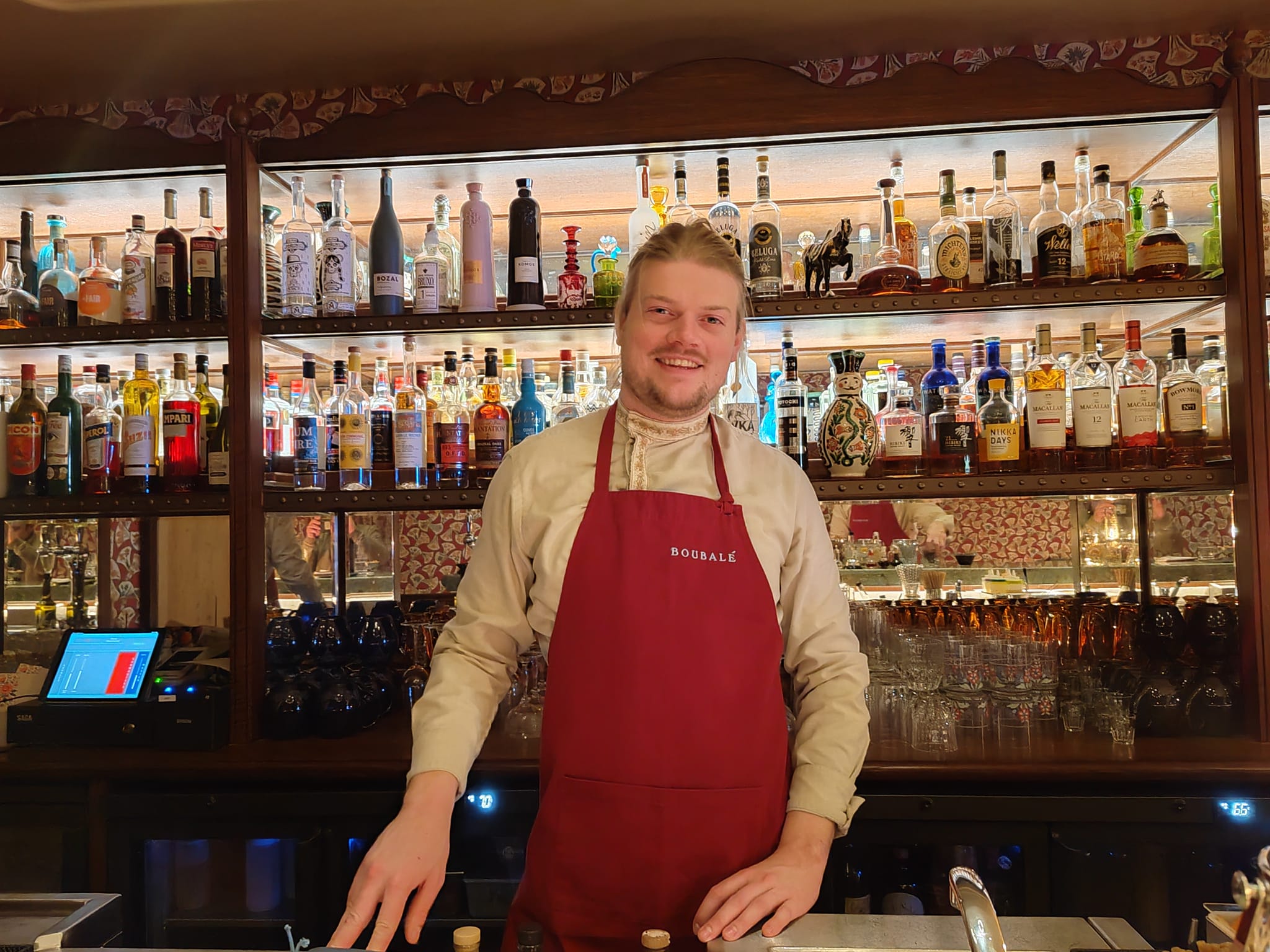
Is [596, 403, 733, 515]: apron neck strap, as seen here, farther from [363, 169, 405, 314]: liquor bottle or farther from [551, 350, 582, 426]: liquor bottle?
[363, 169, 405, 314]: liquor bottle

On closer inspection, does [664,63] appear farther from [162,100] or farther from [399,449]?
[162,100]

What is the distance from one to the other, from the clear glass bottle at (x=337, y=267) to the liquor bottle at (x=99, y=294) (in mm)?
625

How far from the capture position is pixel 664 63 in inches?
101

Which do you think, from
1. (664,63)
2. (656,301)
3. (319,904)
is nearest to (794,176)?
(664,63)

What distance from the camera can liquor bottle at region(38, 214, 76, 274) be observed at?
8.75 feet

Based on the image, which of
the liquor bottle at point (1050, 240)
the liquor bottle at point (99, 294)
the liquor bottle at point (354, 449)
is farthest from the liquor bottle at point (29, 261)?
the liquor bottle at point (1050, 240)

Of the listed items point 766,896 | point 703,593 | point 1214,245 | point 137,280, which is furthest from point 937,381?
point 137,280

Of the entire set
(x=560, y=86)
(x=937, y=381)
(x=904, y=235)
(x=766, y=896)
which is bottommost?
(x=766, y=896)

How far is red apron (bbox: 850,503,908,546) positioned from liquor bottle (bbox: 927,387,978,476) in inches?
19.6

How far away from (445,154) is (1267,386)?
84.1 inches

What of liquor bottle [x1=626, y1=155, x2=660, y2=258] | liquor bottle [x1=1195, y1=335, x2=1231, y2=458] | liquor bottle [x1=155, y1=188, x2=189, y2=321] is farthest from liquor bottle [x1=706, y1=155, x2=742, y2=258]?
liquor bottle [x1=155, y1=188, x2=189, y2=321]

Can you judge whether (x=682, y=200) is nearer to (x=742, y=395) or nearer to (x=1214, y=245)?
→ (x=742, y=395)

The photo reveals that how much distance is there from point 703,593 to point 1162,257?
64.1 inches

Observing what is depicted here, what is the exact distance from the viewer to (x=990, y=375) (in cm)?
246
